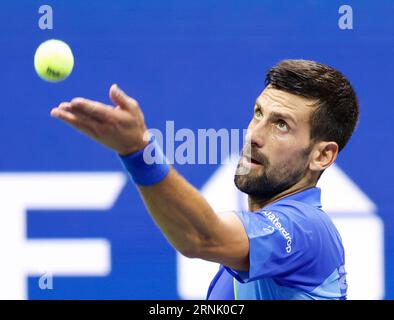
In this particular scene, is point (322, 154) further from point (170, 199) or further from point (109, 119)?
point (109, 119)

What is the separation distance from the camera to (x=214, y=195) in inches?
193

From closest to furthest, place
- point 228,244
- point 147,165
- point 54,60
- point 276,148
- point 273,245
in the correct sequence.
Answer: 1. point 147,165
2. point 228,244
3. point 273,245
4. point 54,60
5. point 276,148

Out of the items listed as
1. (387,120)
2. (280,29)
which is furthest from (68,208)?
(387,120)

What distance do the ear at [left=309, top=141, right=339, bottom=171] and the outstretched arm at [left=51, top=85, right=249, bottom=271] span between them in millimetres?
673

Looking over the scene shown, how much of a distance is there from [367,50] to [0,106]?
216cm

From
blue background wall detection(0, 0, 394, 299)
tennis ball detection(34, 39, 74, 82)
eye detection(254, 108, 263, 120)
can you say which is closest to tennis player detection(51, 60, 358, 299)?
eye detection(254, 108, 263, 120)

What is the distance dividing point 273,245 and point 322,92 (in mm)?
745

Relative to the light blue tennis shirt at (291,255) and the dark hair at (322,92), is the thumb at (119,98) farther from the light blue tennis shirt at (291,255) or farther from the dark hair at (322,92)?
the dark hair at (322,92)

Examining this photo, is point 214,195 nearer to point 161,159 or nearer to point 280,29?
point 280,29

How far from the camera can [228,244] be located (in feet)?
8.43

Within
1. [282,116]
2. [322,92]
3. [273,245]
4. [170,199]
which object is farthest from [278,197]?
[170,199]

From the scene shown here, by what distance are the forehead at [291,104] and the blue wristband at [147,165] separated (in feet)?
2.94

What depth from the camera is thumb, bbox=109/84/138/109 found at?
2135mm

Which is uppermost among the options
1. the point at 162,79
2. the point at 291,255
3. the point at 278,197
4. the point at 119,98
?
the point at 162,79
